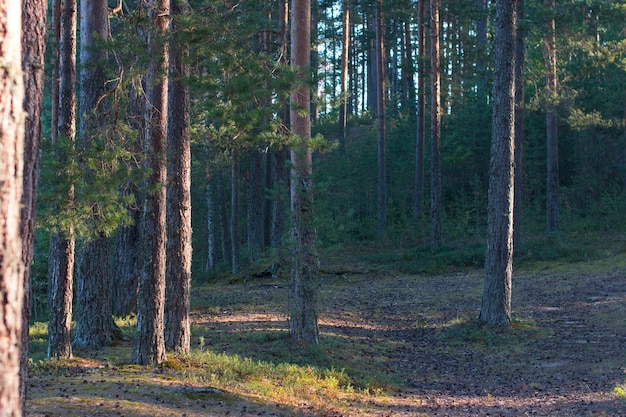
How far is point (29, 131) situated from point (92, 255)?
23.0 feet

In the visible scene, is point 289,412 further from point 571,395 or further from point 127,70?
point 127,70

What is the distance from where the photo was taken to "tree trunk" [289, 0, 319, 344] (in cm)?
1154

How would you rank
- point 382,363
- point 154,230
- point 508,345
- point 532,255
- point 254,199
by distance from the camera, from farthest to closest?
point 254,199 < point 532,255 < point 508,345 < point 382,363 < point 154,230

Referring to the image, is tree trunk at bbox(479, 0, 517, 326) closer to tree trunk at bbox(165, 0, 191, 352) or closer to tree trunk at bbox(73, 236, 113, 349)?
tree trunk at bbox(165, 0, 191, 352)

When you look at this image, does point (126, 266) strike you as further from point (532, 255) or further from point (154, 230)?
point (532, 255)

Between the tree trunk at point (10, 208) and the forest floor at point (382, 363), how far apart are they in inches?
164

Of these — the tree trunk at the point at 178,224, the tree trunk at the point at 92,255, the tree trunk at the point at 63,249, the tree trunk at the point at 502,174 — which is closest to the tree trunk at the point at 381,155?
the tree trunk at the point at 502,174

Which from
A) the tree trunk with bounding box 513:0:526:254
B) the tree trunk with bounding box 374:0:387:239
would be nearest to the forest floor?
the tree trunk with bounding box 513:0:526:254

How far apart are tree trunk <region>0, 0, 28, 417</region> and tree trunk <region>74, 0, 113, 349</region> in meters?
7.24

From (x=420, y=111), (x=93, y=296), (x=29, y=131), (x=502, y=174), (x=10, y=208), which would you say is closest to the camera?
(x=10, y=208)

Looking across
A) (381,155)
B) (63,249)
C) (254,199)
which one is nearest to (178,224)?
(63,249)

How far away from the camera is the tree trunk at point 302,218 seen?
454 inches

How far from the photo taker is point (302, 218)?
11562 millimetres

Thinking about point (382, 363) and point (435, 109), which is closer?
point (382, 363)
